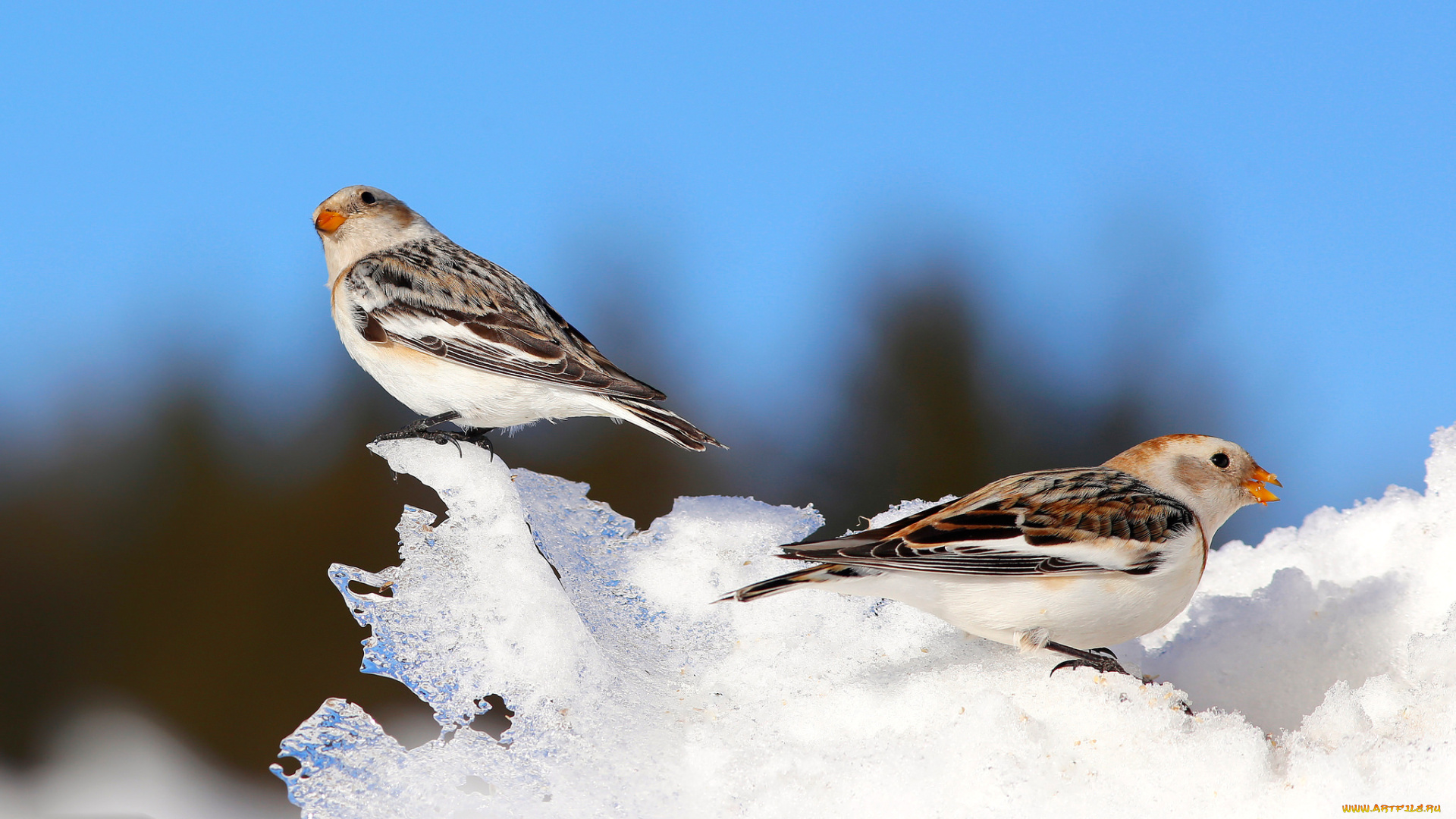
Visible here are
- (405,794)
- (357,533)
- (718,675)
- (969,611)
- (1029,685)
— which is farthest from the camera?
(357,533)

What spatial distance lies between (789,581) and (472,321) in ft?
7.94

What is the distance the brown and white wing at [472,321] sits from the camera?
4809mm

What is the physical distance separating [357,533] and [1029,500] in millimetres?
23933

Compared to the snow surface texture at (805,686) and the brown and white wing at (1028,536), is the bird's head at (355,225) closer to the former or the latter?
the snow surface texture at (805,686)

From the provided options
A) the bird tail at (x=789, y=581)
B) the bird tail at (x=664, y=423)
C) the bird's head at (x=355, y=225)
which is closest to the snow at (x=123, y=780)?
the bird's head at (x=355, y=225)

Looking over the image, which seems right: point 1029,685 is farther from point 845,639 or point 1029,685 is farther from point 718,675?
point 718,675

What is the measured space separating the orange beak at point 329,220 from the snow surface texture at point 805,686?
1.84m

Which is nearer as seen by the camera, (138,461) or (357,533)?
(357,533)

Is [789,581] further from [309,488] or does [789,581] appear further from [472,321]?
[309,488]

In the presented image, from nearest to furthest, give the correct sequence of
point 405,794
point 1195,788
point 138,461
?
1. point 1195,788
2. point 405,794
3. point 138,461

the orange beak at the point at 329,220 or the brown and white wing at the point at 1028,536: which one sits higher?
the orange beak at the point at 329,220

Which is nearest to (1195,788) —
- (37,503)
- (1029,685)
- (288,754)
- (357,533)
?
(1029,685)

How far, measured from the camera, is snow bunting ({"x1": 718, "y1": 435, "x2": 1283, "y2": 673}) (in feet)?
11.6

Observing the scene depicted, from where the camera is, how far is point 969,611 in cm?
365
